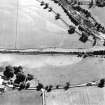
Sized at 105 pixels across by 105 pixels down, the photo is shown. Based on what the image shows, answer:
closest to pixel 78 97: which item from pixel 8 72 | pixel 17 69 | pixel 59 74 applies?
pixel 59 74

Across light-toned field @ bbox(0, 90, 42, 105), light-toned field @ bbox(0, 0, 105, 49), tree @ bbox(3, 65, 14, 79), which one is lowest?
light-toned field @ bbox(0, 90, 42, 105)

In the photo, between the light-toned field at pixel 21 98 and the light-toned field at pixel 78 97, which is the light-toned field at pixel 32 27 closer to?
the light-toned field at pixel 78 97

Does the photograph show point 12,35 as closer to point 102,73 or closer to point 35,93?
point 35,93

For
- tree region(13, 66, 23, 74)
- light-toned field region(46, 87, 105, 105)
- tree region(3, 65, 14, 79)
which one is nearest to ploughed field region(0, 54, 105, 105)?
light-toned field region(46, 87, 105, 105)

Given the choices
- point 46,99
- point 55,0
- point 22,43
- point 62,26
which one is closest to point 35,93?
point 46,99

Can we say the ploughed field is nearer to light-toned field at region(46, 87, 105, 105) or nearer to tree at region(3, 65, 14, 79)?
light-toned field at region(46, 87, 105, 105)

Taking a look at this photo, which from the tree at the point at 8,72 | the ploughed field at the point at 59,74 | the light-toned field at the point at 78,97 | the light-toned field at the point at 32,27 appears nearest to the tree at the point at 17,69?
the tree at the point at 8,72

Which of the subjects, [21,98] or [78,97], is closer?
[21,98]

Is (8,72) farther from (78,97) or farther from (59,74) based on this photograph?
(78,97)
